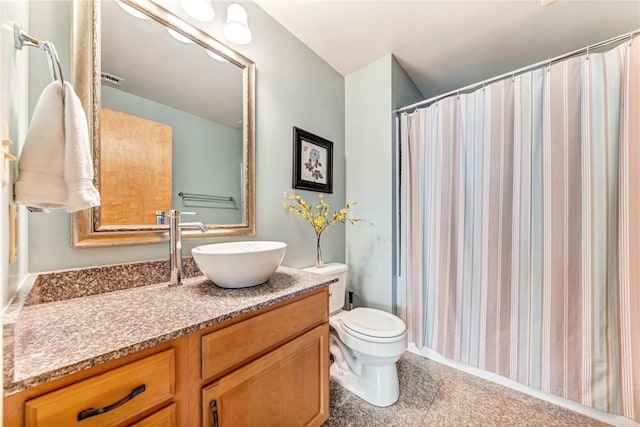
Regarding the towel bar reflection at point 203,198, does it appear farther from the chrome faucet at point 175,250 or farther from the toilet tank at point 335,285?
the toilet tank at point 335,285

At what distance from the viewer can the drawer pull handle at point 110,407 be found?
50cm

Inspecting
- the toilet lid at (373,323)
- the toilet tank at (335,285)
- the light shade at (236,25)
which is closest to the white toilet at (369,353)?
the toilet lid at (373,323)

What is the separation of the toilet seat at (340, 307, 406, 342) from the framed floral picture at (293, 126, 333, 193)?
0.94 metres

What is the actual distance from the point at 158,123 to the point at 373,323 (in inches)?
61.6

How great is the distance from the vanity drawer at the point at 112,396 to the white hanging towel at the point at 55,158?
438 mm

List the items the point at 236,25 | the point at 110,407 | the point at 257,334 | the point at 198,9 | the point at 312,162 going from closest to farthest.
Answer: the point at 110,407 → the point at 257,334 → the point at 198,9 → the point at 236,25 → the point at 312,162

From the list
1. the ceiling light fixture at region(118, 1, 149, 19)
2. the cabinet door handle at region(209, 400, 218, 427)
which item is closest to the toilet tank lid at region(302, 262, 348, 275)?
the cabinet door handle at region(209, 400, 218, 427)

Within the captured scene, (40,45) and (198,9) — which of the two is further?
(198,9)

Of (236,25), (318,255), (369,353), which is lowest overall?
(369,353)

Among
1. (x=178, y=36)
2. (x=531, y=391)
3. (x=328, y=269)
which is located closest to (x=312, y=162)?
(x=328, y=269)

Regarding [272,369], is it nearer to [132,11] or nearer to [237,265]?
[237,265]

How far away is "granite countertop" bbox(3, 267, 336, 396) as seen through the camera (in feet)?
1.57

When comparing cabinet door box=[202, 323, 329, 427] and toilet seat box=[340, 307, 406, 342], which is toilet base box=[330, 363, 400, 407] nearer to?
toilet seat box=[340, 307, 406, 342]

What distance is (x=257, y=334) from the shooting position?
835 mm
